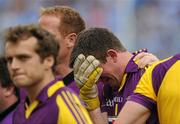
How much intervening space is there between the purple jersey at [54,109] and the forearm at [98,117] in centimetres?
115

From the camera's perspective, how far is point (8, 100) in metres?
5.09

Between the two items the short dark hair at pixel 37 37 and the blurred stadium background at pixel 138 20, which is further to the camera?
the blurred stadium background at pixel 138 20

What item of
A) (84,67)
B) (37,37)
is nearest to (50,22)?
(84,67)

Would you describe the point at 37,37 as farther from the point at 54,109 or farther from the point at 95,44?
the point at 95,44

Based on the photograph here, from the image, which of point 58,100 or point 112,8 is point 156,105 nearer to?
point 58,100

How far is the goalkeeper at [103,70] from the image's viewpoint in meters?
5.04

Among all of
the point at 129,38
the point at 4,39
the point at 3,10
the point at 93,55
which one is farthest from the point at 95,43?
the point at 3,10

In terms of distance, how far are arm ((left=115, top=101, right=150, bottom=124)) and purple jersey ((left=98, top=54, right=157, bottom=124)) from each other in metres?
0.49

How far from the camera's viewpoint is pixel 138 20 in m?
11.3

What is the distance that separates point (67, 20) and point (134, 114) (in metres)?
1.40

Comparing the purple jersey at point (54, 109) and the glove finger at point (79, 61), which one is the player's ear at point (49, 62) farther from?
the glove finger at point (79, 61)

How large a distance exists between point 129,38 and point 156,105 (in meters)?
6.71

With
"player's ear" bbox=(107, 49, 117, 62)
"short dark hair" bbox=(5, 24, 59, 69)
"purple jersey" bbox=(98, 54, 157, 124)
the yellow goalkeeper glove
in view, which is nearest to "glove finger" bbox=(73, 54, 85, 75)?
the yellow goalkeeper glove

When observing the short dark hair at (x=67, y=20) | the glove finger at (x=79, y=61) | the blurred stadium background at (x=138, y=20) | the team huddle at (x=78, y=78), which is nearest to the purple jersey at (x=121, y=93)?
the team huddle at (x=78, y=78)
